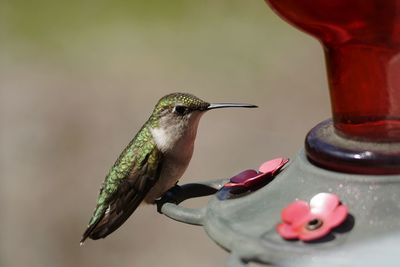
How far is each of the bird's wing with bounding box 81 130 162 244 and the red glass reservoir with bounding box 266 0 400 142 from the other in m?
1.33

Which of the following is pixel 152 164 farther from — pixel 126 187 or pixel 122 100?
pixel 122 100

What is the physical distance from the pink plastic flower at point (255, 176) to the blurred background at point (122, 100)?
3554mm

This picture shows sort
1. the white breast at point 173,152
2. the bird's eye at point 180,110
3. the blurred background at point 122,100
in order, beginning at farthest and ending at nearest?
1. the blurred background at point 122,100
2. the bird's eye at point 180,110
3. the white breast at point 173,152

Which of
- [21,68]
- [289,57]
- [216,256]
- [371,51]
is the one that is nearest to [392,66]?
[371,51]

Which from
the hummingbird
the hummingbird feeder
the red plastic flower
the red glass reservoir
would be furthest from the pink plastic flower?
the hummingbird

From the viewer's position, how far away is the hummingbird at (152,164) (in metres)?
3.92

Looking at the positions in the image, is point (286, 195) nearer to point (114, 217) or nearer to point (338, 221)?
point (338, 221)

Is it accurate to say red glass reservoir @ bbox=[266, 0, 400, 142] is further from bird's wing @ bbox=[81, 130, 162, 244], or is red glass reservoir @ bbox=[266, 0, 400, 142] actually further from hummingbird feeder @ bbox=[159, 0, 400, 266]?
bird's wing @ bbox=[81, 130, 162, 244]

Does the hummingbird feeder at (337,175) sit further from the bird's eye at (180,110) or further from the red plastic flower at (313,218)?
the bird's eye at (180,110)

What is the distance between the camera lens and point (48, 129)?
777cm

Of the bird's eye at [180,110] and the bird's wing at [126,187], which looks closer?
the bird's wing at [126,187]

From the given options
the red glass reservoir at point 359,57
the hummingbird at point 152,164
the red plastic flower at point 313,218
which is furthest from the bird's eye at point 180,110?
the red plastic flower at point 313,218

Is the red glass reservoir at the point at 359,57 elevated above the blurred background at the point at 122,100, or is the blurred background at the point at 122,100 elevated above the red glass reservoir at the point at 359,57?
the red glass reservoir at the point at 359,57

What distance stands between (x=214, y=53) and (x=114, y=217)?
5333 mm
